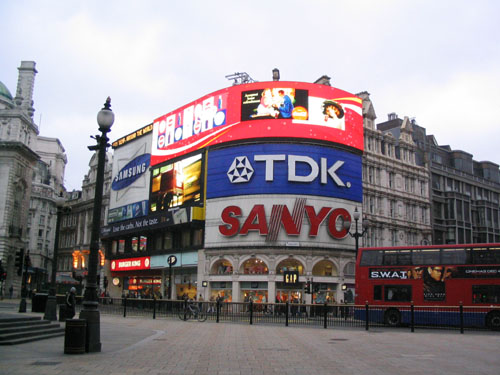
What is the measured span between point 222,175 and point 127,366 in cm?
3877

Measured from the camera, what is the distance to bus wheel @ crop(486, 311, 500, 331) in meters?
26.1

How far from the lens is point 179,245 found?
55.8 metres

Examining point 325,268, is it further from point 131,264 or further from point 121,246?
point 121,246

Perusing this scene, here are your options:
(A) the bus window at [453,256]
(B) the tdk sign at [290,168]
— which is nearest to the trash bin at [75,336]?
(A) the bus window at [453,256]

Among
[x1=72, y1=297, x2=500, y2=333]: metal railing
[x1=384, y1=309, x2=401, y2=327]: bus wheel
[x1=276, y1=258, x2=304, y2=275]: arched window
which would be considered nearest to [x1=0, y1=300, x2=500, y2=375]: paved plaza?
[x1=72, y1=297, x2=500, y2=333]: metal railing

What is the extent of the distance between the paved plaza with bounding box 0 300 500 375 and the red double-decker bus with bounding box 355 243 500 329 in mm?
6558

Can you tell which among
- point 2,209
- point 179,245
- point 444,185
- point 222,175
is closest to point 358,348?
point 222,175

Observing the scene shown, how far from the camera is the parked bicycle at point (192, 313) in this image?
3059cm

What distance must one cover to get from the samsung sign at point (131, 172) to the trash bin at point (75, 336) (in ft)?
164

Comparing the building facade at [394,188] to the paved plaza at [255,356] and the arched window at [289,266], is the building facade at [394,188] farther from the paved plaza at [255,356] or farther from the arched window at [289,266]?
the paved plaza at [255,356]

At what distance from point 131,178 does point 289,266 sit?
27349mm

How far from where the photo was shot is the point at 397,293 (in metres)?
28.9

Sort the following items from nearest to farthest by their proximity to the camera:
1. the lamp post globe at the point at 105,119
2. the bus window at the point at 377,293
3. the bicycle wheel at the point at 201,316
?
the lamp post globe at the point at 105,119 < the bus window at the point at 377,293 < the bicycle wheel at the point at 201,316

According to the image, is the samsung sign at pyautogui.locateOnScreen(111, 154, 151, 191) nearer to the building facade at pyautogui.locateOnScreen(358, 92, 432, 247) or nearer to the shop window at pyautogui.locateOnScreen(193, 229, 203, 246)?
the shop window at pyautogui.locateOnScreen(193, 229, 203, 246)
